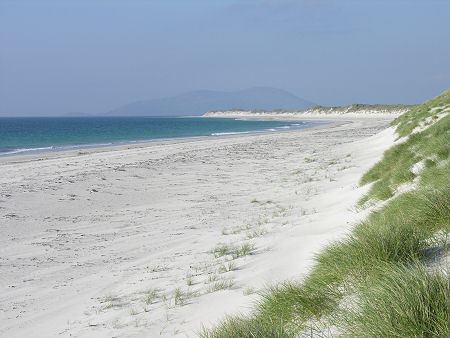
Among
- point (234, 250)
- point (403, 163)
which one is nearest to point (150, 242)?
point (234, 250)

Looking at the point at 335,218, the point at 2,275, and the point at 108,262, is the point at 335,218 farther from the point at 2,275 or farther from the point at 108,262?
the point at 2,275

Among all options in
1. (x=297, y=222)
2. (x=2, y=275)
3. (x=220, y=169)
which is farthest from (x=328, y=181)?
(x=2, y=275)

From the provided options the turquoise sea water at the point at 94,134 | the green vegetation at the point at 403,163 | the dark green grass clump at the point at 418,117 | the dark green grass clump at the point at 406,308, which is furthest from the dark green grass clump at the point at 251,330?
the turquoise sea water at the point at 94,134

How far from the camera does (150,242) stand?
30.2ft

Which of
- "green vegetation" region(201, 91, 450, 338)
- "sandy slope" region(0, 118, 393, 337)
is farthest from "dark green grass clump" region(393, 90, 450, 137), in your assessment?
"green vegetation" region(201, 91, 450, 338)

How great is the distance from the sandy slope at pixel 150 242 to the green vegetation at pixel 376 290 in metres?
1.25

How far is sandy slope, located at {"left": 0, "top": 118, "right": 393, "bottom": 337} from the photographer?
17.9 feet

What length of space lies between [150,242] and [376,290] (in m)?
6.89

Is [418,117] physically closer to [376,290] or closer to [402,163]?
[402,163]

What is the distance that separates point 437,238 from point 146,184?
14.2 m

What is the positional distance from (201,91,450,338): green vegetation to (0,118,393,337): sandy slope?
1.25m

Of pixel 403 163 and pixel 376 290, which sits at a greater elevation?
pixel 376 290

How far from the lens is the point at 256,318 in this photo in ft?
11.4

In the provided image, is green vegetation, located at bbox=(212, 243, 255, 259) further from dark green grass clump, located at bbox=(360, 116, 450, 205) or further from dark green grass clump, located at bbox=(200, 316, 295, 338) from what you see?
dark green grass clump, located at bbox=(200, 316, 295, 338)
